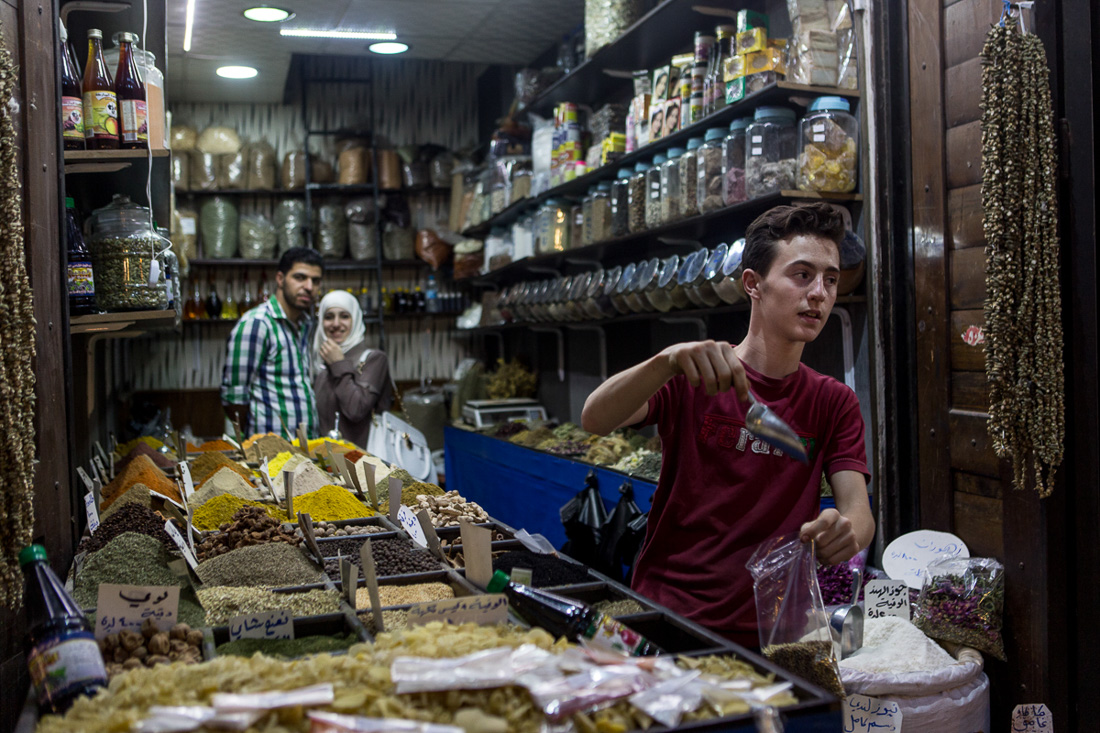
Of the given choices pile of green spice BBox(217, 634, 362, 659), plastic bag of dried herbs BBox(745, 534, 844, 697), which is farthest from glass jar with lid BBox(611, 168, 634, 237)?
pile of green spice BBox(217, 634, 362, 659)

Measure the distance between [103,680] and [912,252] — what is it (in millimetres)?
2281

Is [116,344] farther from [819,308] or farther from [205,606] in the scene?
[819,308]

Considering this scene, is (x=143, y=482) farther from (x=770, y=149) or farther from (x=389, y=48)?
(x=389, y=48)

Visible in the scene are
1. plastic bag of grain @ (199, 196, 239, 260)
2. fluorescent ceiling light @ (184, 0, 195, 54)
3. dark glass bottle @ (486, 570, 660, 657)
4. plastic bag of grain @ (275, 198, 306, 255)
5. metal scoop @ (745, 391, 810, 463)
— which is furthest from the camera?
plastic bag of grain @ (275, 198, 306, 255)

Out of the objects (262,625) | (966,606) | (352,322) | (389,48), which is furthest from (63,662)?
(389,48)

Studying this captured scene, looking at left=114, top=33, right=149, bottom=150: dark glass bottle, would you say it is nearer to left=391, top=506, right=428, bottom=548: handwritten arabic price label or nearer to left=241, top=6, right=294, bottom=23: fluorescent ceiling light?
left=391, top=506, right=428, bottom=548: handwritten arabic price label

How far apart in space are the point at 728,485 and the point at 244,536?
107 centimetres

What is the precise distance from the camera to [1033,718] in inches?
83.6

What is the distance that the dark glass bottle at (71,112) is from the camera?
7.06 ft

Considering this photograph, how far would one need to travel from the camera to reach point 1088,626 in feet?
6.83

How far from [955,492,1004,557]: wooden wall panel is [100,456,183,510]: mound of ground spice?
218 cm

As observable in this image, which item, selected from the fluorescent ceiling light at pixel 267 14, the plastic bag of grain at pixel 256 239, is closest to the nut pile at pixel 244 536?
the fluorescent ceiling light at pixel 267 14

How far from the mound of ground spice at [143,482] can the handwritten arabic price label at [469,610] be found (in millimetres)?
1499

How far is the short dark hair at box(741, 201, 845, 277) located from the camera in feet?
5.74
